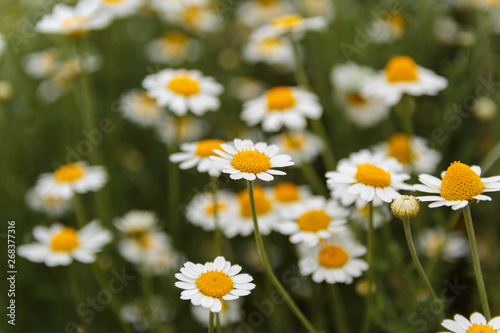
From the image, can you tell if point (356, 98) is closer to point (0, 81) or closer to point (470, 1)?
point (470, 1)

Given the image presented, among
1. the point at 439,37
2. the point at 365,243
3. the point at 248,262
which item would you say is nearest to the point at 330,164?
the point at 365,243

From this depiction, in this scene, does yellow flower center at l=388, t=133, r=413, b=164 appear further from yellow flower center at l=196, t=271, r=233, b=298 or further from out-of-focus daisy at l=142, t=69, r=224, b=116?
yellow flower center at l=196, t=271, r=233, b=298

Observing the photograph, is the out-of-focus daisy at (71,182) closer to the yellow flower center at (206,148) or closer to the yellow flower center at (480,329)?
the yellow flower center at (206,148)

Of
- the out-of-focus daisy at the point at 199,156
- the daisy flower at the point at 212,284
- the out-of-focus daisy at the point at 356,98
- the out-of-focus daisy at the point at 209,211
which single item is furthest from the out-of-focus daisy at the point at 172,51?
the daisy flower at the point at 212,284

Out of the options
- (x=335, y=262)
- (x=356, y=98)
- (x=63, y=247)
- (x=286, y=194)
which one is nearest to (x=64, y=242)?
(x=63, y=247)

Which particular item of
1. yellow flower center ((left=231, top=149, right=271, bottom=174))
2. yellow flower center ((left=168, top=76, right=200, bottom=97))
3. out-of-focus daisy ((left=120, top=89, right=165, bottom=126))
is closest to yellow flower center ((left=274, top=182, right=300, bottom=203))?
yellow flower center ((left=168, top=76, right=200, bottom=97))
